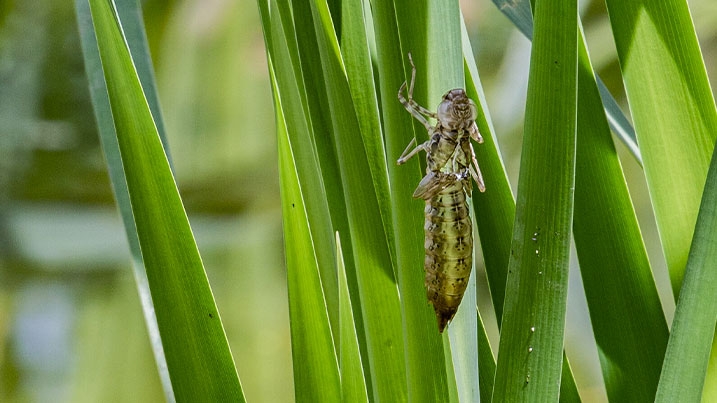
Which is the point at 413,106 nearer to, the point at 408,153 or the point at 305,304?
the point at 408,153

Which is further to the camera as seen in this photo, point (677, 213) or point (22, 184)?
point (22, 184)

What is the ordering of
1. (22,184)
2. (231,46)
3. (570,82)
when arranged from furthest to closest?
(231,46)
(22,184)
(570,82)

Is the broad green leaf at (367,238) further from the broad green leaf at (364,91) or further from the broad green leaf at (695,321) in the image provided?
the broad green leaf at (695,321)

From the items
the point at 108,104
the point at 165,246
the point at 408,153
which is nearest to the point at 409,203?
the point at 408,153

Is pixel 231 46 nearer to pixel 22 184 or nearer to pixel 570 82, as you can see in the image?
pixel 22 184

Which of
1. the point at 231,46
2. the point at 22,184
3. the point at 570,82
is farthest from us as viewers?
A: the point at 231,46

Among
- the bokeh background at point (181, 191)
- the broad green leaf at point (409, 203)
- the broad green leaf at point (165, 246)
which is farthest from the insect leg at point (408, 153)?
the bokeh background at point (181, 191)

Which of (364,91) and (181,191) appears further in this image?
(181,191)

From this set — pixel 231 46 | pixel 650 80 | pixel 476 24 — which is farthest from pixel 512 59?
pixel 650 80
